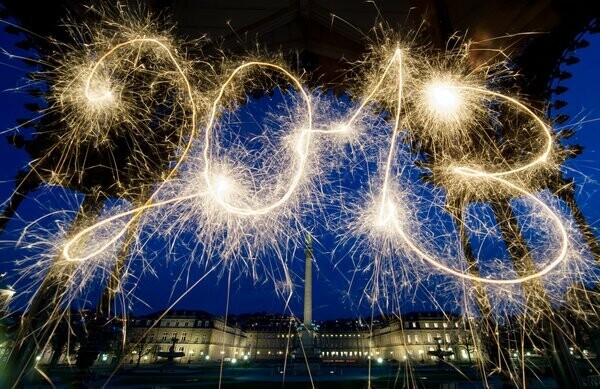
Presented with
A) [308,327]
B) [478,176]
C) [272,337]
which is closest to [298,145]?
[478,176]

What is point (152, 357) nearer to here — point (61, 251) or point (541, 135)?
point (61, 251)

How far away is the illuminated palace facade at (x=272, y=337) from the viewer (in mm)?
63938

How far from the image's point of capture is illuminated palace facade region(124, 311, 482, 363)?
210ft

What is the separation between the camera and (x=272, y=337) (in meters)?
91.6

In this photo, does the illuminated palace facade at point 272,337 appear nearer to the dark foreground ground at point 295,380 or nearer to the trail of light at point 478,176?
the dark foreground ground at point 295,380

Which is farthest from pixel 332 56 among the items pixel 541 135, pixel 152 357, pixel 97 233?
pixel 152 357

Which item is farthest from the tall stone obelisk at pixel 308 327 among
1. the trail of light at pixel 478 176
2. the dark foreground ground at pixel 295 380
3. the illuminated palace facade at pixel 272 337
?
the trail of light at pixel 478 176

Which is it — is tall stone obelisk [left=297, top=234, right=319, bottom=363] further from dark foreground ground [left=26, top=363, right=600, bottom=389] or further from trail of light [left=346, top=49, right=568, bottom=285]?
trail of light [left=346, top=49, right=568, bottom=285]

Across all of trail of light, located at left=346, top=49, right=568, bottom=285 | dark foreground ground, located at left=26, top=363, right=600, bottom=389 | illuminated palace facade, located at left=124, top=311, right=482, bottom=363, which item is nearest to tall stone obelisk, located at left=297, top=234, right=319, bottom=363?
dark foreground ground, located at left=26, top=363, right=600, bottom=389

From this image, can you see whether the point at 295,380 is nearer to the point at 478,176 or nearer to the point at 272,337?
the point at 478,176

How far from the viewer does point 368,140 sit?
16.9ft

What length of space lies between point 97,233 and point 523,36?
26.6 feet

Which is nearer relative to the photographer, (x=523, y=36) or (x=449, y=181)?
(x=449, y=181)

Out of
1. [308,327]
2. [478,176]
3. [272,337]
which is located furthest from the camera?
[272,337]
